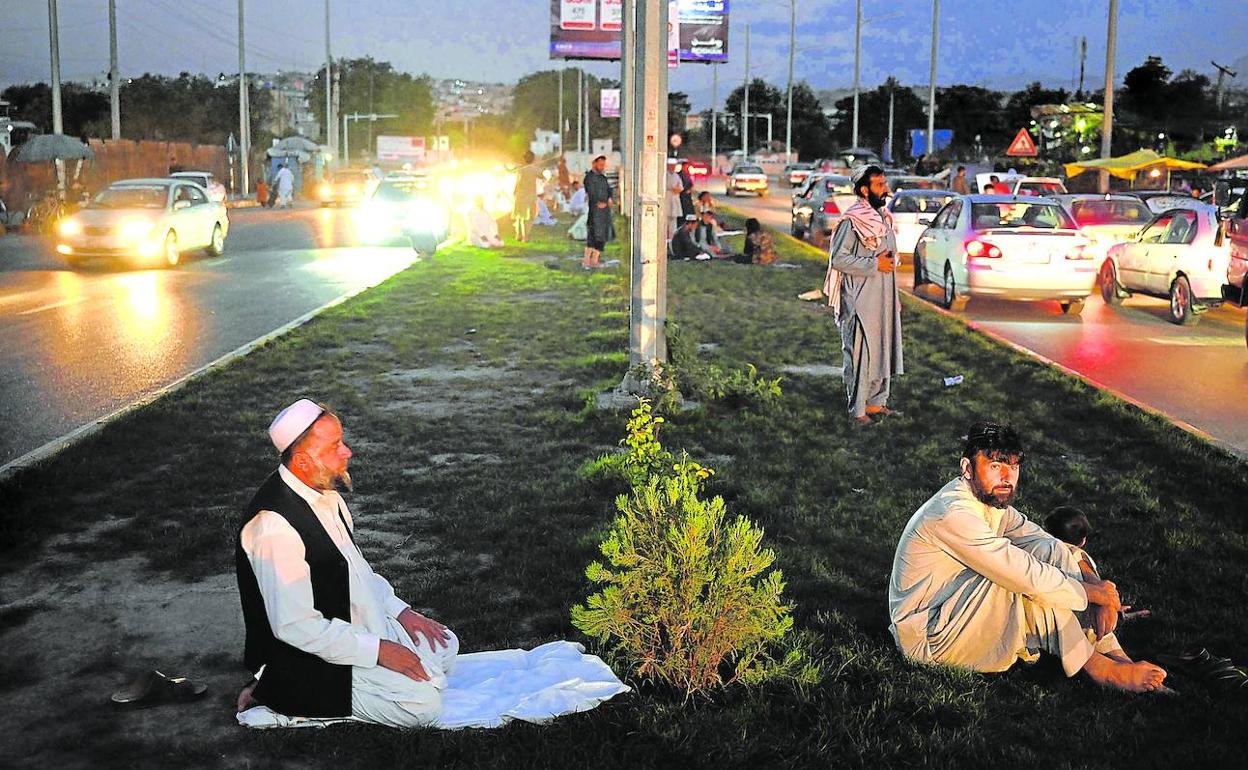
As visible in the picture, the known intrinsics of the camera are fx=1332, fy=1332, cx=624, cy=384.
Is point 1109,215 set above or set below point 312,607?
above

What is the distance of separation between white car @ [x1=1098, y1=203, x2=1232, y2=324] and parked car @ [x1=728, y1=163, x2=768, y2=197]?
4365cm

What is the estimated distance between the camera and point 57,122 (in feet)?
122

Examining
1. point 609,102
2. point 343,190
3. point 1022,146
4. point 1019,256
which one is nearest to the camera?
point 1019,256

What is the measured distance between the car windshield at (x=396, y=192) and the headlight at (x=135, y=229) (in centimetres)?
818

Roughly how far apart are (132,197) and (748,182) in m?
41.0

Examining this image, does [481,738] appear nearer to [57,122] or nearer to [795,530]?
[795,530]

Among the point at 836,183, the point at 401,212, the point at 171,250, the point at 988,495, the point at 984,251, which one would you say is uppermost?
the point at 836,183

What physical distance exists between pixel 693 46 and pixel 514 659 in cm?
4452

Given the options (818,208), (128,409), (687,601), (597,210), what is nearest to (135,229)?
(597,210)

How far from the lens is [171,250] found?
74.4ft

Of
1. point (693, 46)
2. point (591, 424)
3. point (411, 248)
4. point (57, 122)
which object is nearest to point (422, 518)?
point (591, 424)

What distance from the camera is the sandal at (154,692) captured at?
4629mm

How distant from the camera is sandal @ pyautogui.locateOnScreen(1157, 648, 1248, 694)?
4.72 metres

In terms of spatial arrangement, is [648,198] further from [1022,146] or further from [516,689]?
[1022,146]
